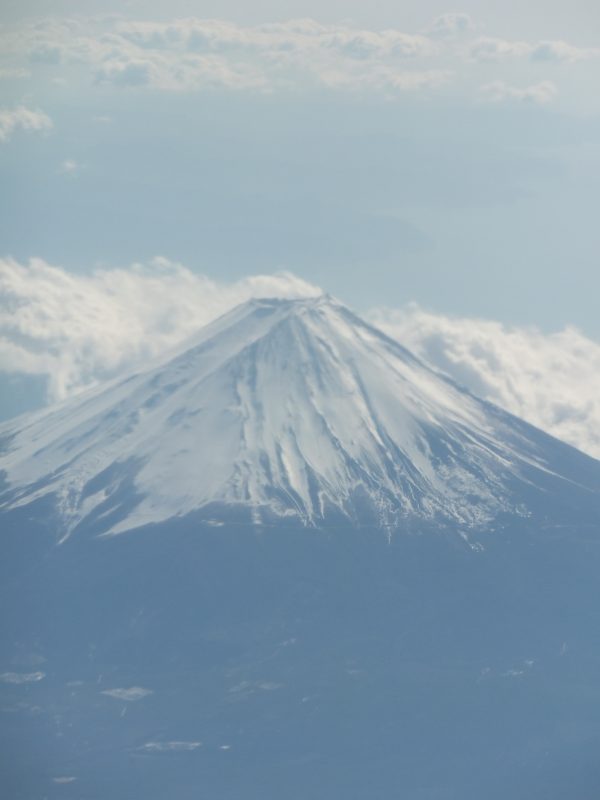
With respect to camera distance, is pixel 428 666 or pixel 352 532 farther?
pixel 352 532

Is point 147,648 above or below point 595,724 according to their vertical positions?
above

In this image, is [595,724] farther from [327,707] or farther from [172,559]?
[172,559]

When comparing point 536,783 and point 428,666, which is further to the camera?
point 428,666

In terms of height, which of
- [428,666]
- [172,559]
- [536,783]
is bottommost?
[536,783]

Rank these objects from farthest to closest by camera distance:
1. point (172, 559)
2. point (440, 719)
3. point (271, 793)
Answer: point (172, 559) < point (440, 719) < point (271, 793)

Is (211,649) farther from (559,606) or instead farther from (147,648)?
(559,606)

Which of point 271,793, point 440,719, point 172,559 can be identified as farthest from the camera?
point 172,559

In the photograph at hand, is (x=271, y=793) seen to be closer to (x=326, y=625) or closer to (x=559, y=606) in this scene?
(x=326, y=625)

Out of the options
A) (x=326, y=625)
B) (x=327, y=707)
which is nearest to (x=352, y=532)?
(x=326, y=625)

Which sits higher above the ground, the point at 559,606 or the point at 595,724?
the point at 559,606
